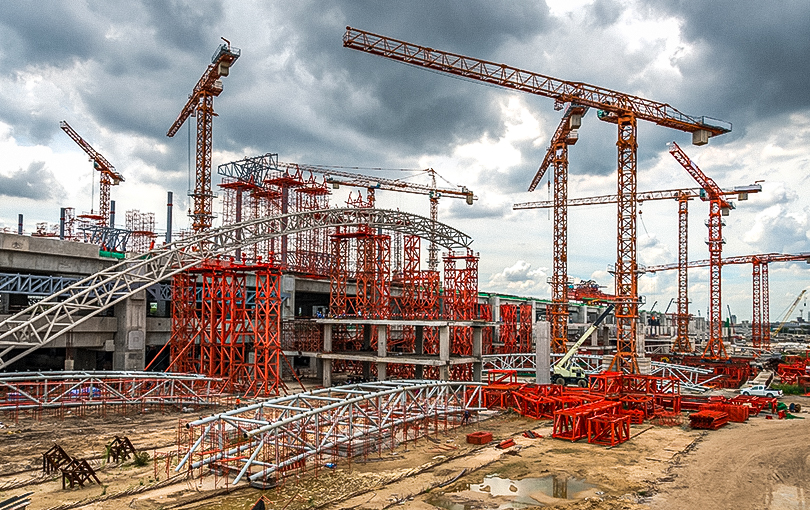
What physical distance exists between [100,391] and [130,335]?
32.7 feet

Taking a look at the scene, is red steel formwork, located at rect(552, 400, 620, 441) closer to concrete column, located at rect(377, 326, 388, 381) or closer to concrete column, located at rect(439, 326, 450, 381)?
concrete column, located at rect(439, 326, 450, 381)

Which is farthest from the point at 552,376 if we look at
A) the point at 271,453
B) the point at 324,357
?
the point at 271,453

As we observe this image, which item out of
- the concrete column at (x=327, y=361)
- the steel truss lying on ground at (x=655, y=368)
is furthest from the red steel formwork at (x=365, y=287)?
the steel truss lying on ground at (x=655, y=368)

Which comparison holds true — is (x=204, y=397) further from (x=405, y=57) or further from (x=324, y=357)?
(x=405, y=57)

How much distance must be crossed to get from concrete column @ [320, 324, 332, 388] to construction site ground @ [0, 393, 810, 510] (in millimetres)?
18393

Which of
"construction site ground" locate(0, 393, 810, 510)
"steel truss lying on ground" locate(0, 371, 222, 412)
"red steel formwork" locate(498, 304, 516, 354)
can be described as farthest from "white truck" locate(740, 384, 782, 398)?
"steel truss lying on ground" locate(0, 371, 222, 412)

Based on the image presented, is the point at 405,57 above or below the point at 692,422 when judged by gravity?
above

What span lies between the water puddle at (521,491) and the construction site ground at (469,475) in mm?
42

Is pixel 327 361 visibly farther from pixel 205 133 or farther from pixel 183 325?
pixel 205 133

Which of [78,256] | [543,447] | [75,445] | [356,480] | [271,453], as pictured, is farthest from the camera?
[78,256]

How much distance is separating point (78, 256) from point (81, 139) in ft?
207

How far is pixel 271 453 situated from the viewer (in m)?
23.6

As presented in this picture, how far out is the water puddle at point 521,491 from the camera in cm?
1884

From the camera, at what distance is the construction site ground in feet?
61.6
